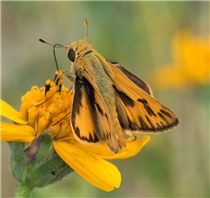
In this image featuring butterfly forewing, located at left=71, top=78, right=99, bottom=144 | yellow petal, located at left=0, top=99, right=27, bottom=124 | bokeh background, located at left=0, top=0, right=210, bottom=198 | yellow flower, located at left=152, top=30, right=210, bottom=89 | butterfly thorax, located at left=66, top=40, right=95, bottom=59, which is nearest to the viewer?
butterfly forewing, located at left=71, top=78, right=99, bottom=144

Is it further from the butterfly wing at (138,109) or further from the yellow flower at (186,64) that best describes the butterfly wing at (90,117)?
the yellow flower at (186,64)

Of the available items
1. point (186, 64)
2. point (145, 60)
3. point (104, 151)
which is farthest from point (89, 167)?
point (145, 60)

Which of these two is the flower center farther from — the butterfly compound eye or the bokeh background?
the bokeh background

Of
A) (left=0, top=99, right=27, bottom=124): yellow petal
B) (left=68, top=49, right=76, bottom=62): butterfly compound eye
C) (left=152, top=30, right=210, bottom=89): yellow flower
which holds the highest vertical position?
(left=68, top=49, right=76, bottom=62): butterfly compound eye

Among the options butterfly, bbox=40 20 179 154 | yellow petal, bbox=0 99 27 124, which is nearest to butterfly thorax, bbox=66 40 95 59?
butterfly, bbox=40 20 179 154

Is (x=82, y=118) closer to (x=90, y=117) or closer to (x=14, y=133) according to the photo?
(x=90, y=117)

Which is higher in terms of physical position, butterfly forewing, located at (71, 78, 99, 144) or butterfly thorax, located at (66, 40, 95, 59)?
butterfly thorax, located at (66, 40, 95, 59)

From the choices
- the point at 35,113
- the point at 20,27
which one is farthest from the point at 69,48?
the point at 20,27
